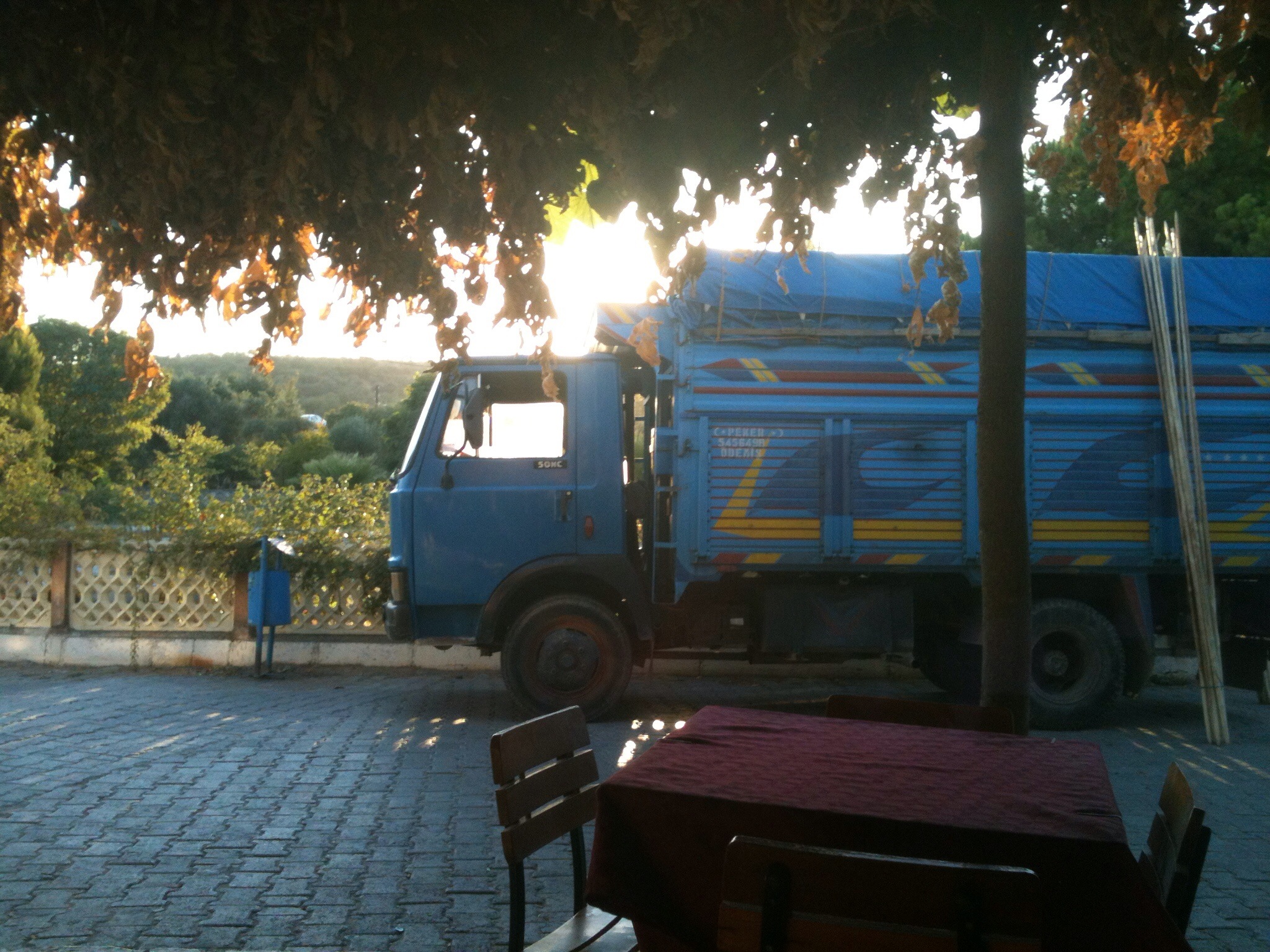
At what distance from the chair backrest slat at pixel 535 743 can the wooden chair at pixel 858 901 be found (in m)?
0.97

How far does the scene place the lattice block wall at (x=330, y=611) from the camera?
36.0 ft

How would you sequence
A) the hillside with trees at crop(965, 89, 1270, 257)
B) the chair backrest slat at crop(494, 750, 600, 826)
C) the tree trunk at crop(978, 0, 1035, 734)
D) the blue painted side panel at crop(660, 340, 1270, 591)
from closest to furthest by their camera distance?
the chair backrest slat at crop(494, 750, 600, 826), the tree trunk at crop(978, 0, 1035, 734), the blue painted side panel at crop(660, 340, 1270, 591), the hillside with trees at crop(965, 89, 1270, 257)

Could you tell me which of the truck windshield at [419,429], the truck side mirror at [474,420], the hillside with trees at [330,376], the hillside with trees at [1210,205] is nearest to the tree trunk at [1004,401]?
the truck side mirror at [474,420]

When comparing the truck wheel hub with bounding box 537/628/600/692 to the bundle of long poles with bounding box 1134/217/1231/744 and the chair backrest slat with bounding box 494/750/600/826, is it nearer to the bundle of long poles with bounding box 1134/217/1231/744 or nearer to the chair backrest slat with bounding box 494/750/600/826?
the bundle of long poles with bounding box 1134/217/1231/744

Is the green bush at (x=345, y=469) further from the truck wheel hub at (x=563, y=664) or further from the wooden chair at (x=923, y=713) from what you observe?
the wooden chair at (x=923, y=713)

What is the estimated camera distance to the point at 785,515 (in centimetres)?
814

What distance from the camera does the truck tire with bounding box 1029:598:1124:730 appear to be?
8227 mm

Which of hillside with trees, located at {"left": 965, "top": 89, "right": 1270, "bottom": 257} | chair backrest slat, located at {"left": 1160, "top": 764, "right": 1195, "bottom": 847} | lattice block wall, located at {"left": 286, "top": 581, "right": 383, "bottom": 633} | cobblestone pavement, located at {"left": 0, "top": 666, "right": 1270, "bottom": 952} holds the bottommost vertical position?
cobblestone pavement, located at {"left": 0, "top": 666, "right": 1270, "bottom": 952}

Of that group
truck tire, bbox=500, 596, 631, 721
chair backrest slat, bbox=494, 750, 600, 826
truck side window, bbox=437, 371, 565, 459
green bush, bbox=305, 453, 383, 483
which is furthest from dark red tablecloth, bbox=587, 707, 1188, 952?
green bush, bbox=305, 453, 383, 483

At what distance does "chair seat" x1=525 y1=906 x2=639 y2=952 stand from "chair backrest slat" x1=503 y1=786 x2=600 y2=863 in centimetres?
22

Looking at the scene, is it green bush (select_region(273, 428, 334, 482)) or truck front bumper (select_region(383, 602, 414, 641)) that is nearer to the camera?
truck front bumper (select_region(383, 602, 414, 641))

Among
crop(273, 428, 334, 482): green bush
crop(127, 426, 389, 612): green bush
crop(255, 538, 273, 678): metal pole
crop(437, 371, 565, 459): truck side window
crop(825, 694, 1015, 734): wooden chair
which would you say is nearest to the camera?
crop(825, 694, 1015, 734): wooden chair

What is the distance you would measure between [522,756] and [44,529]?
1050 centimetres

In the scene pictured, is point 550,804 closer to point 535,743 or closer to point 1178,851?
point 535,743
